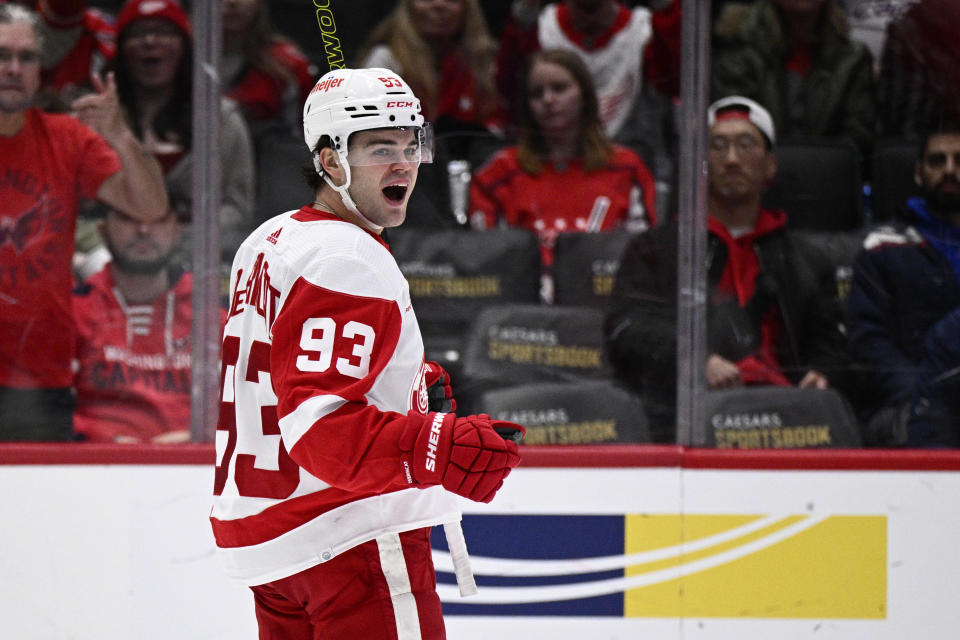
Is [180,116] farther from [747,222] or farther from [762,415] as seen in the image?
[762,415]

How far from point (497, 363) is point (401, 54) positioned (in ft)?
2.85

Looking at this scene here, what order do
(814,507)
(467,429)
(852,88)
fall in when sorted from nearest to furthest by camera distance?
1. (467,429)
2. (814,507)
3. (852,88)

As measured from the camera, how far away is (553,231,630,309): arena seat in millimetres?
2943

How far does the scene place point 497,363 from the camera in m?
2.93

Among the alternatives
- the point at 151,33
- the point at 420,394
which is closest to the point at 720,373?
the point at 420,394

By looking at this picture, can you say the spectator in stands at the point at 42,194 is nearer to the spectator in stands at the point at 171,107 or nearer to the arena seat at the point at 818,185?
the spectator in stands at the point at 171,107

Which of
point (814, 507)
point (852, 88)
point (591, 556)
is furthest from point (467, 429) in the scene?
point (852, 88)

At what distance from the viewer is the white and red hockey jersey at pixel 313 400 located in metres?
1.54

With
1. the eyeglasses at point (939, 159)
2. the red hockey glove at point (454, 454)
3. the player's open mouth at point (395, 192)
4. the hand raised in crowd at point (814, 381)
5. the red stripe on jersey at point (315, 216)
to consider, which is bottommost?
the hand raised in crowd at point (814, 381)

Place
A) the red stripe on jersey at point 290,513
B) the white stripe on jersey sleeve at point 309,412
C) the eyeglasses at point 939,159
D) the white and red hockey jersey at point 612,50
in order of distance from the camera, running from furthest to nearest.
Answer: the white and red hockey jersey at point 612,50, the eyeglasses at point 939,159, the red stripe on jersey at point 290,513, the white stripe on jersey sleeve at point 309,412

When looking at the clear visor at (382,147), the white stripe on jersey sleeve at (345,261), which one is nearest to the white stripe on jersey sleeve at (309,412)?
the white stripe on jersey sleeve at (345,261)

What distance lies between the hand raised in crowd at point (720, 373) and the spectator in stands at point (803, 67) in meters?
0.59

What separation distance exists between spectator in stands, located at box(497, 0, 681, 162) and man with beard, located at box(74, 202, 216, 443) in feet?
3.33

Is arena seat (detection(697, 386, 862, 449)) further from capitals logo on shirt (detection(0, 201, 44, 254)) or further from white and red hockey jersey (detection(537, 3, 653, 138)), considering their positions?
capitals logo on shirt (detection(0, 201, 44, 254))
